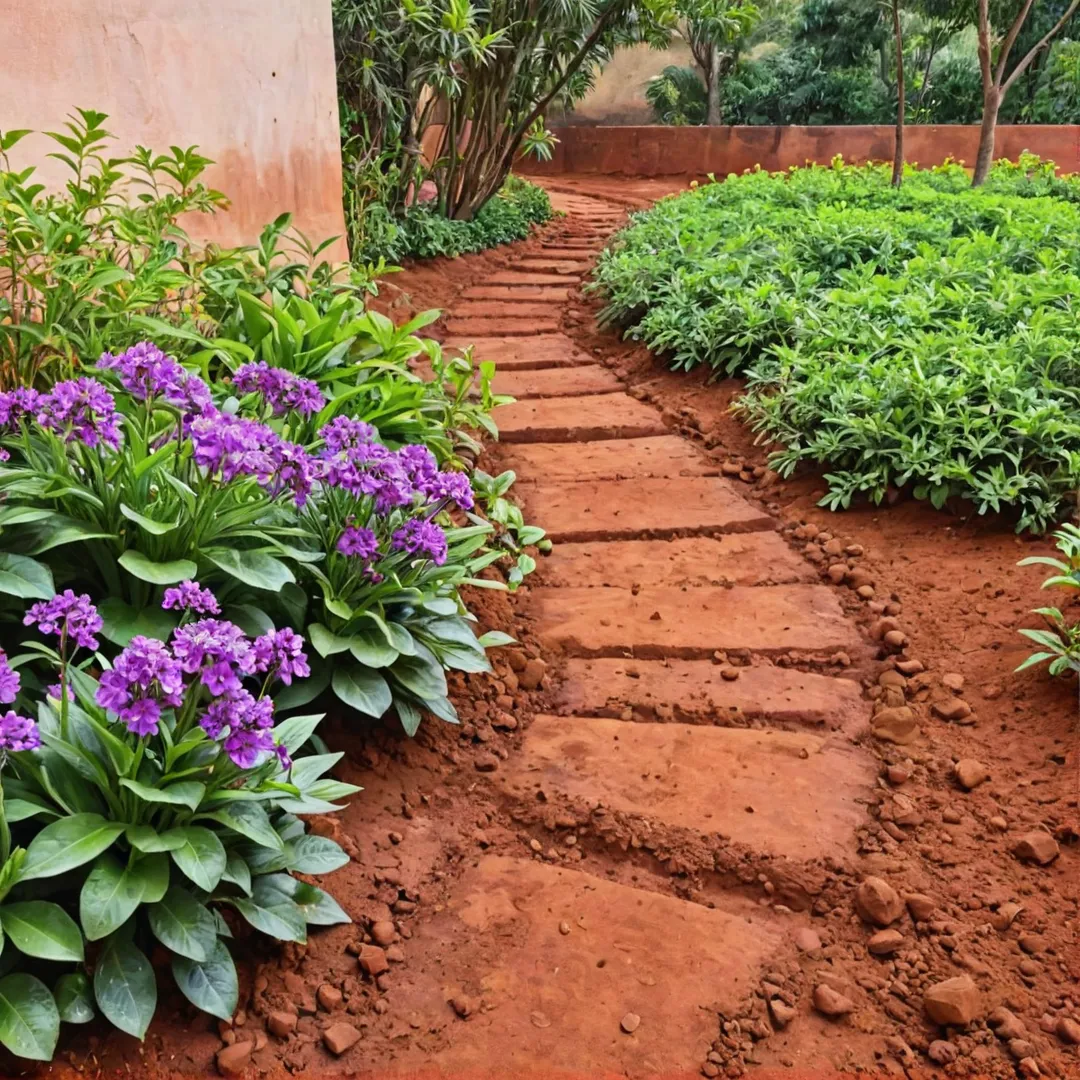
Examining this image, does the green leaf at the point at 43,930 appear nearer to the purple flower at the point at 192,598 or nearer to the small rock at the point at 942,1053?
the purple flower at the point at 192,598

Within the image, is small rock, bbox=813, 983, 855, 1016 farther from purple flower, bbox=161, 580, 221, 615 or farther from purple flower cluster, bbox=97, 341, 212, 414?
purple flower cluster, bbox=97, 341, 212, 414

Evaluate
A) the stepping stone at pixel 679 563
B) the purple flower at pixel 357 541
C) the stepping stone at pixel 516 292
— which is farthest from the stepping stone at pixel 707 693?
the stepping stone at pixel 516 292

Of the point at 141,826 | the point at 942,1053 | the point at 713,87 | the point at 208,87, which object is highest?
A: the point at 713,87

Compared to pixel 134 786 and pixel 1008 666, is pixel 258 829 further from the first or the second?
pixel 1008 666

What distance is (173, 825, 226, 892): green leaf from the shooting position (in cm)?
147

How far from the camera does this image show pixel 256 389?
229 centimetres

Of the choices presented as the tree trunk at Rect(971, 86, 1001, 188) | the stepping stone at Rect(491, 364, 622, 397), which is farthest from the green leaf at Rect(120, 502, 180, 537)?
the tree trunk at Rect(971, 86, 1001, 188)

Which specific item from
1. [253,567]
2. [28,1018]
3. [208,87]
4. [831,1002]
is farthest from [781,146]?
[28,1018]

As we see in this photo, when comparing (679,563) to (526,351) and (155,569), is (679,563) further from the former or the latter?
(526,351)

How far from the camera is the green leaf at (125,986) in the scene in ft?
4.62

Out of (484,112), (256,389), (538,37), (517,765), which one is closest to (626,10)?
(538,37)

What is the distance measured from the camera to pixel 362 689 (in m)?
2.09

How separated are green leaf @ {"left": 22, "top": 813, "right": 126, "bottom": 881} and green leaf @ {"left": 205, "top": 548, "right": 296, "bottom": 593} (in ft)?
1.82

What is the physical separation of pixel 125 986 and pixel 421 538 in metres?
0.99
